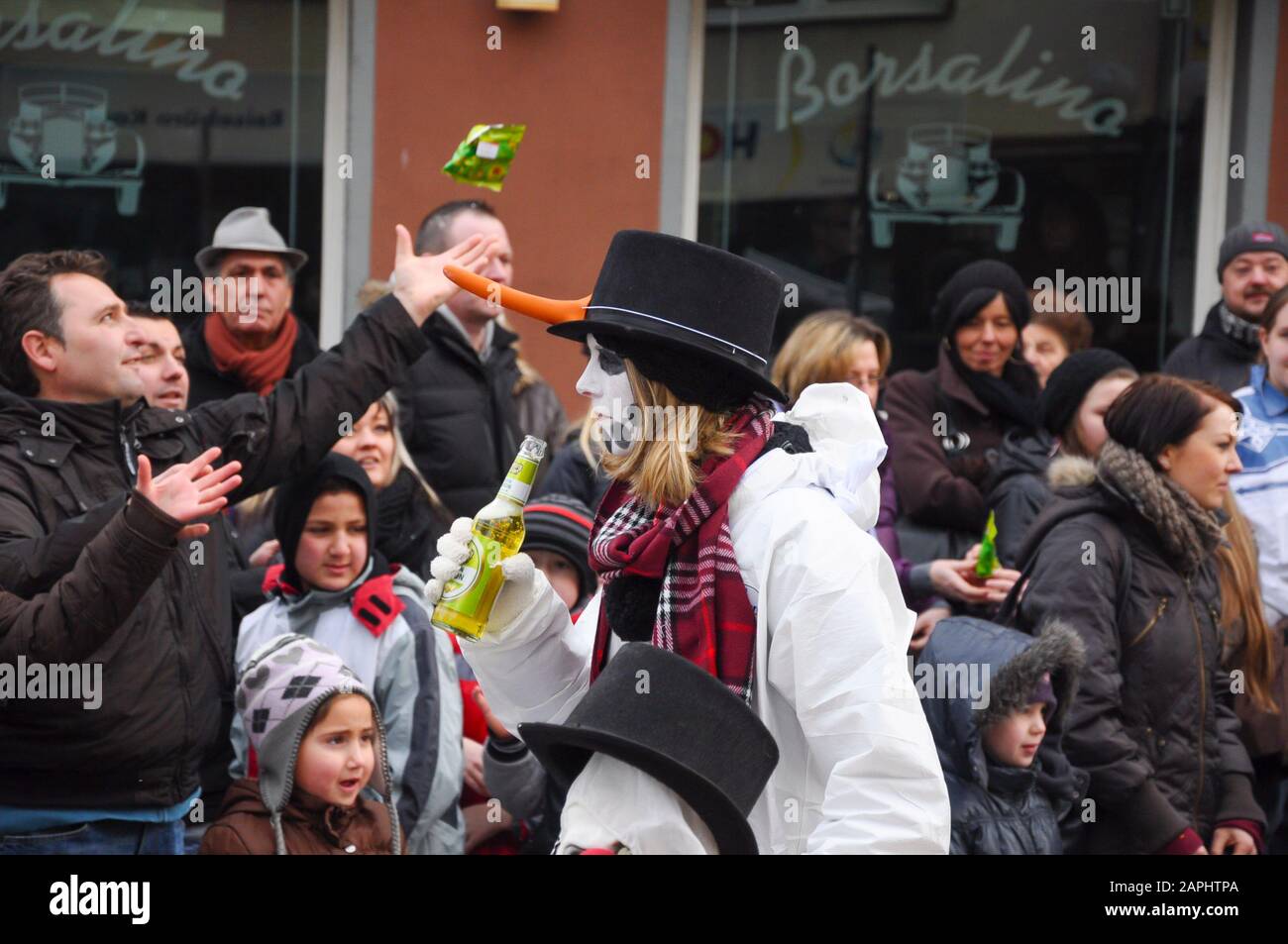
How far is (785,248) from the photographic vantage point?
7953 millimetres

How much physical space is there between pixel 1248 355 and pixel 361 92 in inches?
156

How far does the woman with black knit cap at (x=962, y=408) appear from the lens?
18.2 ft

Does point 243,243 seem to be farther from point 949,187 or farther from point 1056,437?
point 949,187

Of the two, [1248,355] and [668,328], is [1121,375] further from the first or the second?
[668,328]

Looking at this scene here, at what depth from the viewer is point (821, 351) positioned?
18.0 ft

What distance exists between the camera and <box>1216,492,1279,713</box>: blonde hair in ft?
16.1

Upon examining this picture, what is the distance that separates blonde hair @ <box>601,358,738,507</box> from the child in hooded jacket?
1.78 m

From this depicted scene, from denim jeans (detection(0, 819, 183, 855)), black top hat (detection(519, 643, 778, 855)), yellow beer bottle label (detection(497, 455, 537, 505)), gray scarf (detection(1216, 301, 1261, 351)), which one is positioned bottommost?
denim jeans (detection(0, 819, 183, 855))

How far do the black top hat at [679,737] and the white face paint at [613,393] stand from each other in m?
0.46

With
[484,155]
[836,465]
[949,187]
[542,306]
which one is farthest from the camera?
[949,187]

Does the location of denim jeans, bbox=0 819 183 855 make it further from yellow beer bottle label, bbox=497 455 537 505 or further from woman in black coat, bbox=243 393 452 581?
yellow beer bottle label, bbox=497 455 537 505

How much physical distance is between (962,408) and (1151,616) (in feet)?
4.61

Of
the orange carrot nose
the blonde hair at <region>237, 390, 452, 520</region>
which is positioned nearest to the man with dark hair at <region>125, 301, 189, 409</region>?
the blonde hair at <region>237, 390, 452, 520</region>

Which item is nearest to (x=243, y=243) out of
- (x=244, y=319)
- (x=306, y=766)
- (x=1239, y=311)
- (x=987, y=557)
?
(x=244, y=319)
